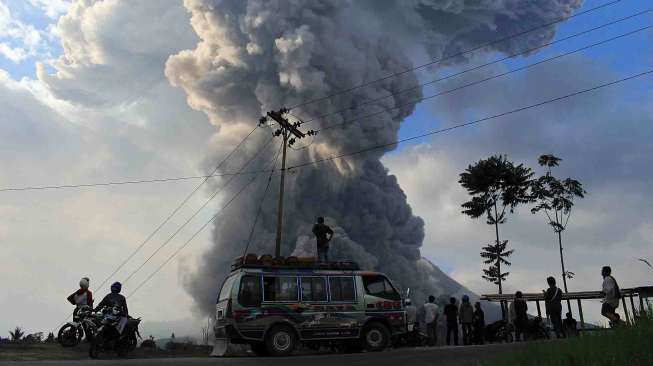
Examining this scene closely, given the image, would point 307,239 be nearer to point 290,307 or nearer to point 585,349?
point 290,307

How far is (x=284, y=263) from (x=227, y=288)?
4.65 ft

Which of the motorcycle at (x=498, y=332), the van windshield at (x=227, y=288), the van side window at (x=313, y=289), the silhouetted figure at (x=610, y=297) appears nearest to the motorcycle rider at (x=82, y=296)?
the van windshield at (x=227, y=288)

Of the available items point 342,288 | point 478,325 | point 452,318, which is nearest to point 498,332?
point 478,325

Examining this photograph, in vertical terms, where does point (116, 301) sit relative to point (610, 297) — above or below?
above

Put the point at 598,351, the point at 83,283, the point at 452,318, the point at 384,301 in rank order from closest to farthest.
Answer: the point at 598,351, the point at 83,283, the point at 384,301, the point at 452,318

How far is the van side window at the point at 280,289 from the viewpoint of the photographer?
13094 mm

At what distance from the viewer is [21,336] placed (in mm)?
18062

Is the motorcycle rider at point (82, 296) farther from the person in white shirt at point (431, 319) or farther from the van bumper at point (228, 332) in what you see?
the person in white shirt at point (431, 319)

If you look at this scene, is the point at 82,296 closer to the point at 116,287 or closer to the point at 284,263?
the point at 116,287

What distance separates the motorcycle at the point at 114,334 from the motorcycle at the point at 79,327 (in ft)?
0.66

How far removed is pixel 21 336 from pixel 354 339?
10.9 m

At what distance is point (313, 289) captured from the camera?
1359 cm

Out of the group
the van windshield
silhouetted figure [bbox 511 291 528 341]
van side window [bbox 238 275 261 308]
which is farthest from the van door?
silhouetted figure [bbox 511 291 528 341]

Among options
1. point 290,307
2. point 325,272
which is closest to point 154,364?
point 290,307
